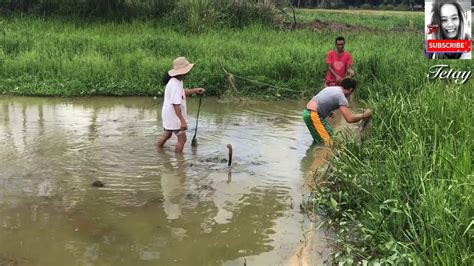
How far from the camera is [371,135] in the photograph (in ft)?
17.9

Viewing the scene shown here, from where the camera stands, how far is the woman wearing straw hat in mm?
6031

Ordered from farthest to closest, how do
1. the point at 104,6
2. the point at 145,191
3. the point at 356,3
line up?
the point at 356,3, the point at 104,6, the point at 145,191

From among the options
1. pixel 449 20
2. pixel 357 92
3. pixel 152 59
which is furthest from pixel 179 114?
pixel 449 20

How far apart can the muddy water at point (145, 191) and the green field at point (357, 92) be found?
0.56 m

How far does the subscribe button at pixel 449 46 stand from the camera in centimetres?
1113

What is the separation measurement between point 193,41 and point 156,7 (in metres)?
4.39

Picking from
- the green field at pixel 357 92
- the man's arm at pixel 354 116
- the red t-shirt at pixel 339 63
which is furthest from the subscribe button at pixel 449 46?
the man's arm at pixel 354 116

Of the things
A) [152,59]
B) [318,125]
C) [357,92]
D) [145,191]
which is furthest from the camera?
[152,59]

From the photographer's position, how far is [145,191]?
4.97 metres

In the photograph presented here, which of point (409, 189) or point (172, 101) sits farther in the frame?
point (172, 101)

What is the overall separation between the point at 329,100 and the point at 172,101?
1955 mm

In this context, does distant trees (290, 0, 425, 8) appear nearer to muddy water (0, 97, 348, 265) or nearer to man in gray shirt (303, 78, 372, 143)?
muddy water (0, 97, 348, 265)

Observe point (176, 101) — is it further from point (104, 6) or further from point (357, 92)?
point (104, 6)

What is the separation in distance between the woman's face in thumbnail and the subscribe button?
32 centimetres
